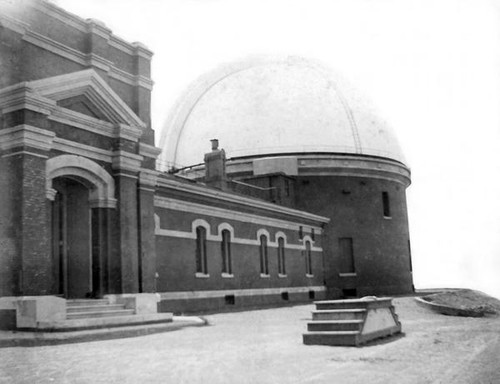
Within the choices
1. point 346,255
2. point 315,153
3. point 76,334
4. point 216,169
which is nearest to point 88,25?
point 76,334

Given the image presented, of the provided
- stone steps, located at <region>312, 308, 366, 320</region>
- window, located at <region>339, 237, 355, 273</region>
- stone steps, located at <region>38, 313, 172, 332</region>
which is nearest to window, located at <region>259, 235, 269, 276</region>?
window, located at <region>339, 237, 355, 273</region>

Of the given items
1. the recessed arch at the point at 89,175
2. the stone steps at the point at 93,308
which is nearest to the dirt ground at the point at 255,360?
the stone steps at the point at 93,308

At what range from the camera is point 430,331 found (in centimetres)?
1462

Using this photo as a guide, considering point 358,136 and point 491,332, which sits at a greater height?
point 358,136

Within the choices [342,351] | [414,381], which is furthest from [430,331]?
[414,381]

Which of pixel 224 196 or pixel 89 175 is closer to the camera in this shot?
pixel 89 175

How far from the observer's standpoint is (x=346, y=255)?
3794 centimetres

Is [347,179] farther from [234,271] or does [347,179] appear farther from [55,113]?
[55,113]

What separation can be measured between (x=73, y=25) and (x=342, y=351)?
40.1 feet

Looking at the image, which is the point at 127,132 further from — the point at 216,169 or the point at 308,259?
the point at 308,259

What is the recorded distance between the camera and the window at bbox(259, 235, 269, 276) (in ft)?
93.7

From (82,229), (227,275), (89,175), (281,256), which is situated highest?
(89,175)

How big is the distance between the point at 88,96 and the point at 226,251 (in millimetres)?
10740

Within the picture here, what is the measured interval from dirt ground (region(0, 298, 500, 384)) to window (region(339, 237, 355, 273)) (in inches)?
929
